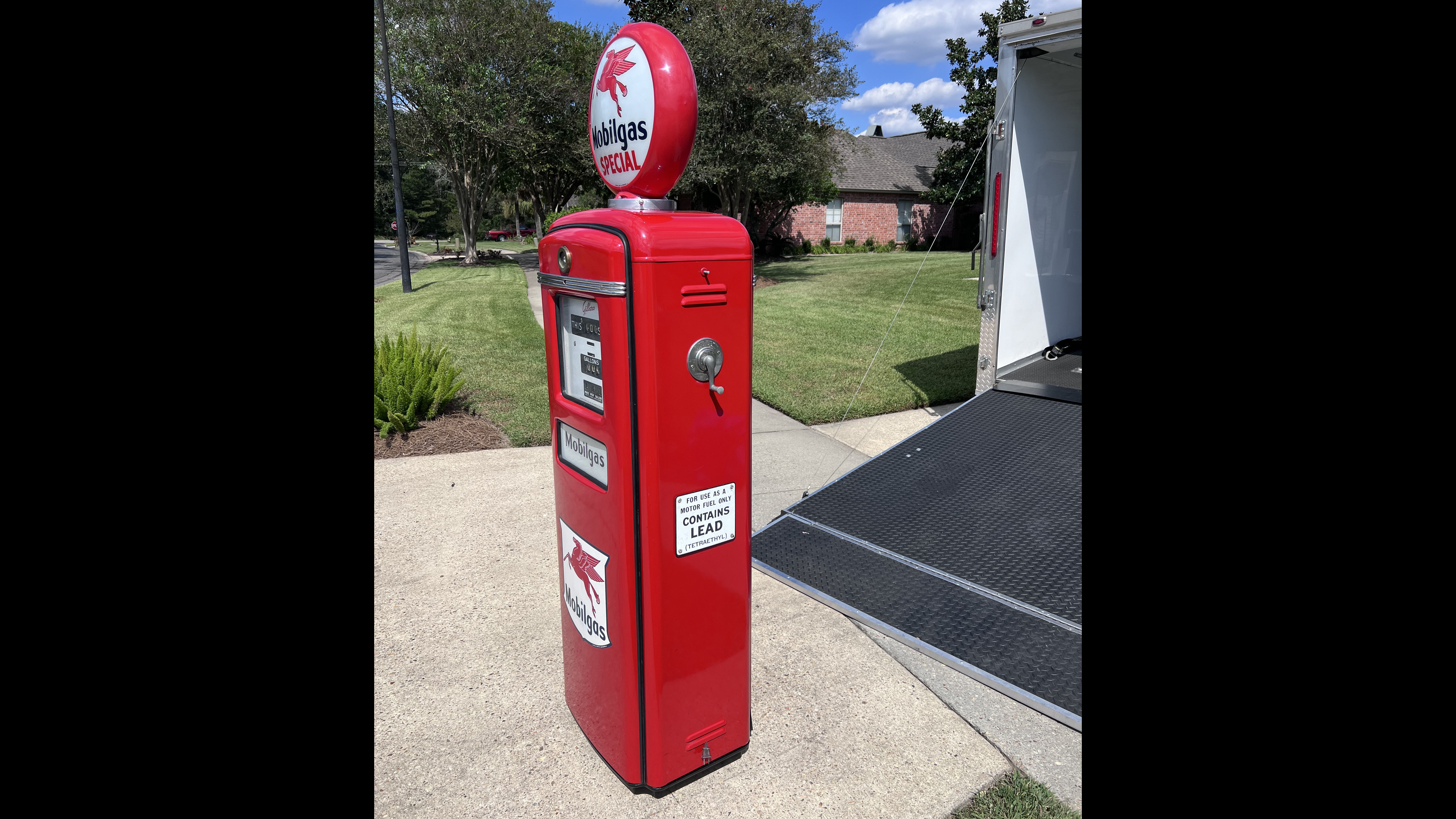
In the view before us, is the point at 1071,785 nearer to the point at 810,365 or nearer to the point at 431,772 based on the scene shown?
the point at 431,772

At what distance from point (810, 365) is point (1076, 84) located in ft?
14.5

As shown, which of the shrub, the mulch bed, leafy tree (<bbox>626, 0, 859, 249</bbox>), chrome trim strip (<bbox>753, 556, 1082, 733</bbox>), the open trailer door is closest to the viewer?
chrome trim strip (<bbox>753, 556, 1082, 733</bbox>)

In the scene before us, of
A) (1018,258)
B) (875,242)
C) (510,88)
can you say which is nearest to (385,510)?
(1018,258)

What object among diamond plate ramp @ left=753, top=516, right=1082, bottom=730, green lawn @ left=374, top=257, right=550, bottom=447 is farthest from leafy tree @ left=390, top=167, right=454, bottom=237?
diamond plate ramp @ left=753, top=516, right=1082, bottom=730

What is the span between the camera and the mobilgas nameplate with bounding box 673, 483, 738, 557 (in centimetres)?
254

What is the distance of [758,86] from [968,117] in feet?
48.8

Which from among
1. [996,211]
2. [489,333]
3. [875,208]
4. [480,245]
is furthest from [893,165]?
[996,211]

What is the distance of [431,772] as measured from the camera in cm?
279

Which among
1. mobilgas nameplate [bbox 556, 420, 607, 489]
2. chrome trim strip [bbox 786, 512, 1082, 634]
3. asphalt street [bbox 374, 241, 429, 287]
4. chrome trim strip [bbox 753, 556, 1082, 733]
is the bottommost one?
chrome trim strip [bbox 753, 556, 1082, 733]

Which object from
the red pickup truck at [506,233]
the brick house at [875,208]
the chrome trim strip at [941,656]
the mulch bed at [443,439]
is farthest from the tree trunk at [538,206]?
the chrome trim strip at [941,656]

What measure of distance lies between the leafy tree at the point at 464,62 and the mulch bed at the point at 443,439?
18017 mm

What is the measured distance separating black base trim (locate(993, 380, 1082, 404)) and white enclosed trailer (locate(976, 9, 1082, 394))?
113mm

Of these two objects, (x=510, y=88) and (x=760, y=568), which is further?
(x=510, y=88)

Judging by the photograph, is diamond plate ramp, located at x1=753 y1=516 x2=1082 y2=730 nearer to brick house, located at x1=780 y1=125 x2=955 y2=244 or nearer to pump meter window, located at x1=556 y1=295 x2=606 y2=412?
pump meter window, located at x1=556 y1=295 x2=606 y2=412
